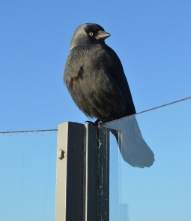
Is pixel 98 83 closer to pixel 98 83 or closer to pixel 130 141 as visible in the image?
pixel 98 83

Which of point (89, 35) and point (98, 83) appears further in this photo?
point (89, 35)

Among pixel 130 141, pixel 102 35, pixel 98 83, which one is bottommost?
pixel 130 141

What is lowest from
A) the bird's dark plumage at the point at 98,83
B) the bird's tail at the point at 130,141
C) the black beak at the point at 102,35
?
the bird's tail at the point at 130,141

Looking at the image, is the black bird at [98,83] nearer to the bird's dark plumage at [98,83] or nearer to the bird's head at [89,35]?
the bird's dark plumage at [98,83]

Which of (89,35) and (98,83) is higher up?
(89,35)

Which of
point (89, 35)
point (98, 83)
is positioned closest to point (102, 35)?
point (89, 35)

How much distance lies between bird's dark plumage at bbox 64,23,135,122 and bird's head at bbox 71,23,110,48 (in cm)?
21

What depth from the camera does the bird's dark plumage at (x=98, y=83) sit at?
553 cm

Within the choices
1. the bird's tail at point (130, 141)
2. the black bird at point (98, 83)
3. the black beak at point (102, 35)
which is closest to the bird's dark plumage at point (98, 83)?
the black bird at point (98, 83)

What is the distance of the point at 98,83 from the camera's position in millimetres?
5539

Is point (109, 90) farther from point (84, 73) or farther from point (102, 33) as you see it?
point (102, 33)

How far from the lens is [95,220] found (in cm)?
210

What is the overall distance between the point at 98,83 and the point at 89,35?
3.72 feet

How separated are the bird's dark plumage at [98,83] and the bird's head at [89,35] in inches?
8.3
